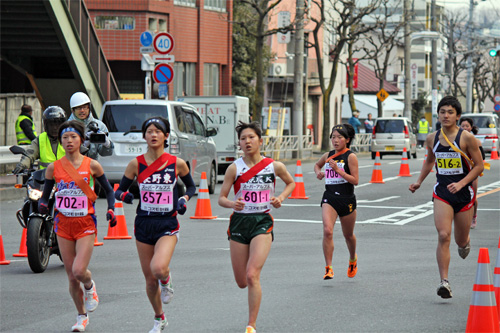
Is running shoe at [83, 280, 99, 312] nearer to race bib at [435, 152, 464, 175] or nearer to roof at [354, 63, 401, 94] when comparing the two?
race bib at [435, 152, 464, 175]

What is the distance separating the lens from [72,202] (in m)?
8.00

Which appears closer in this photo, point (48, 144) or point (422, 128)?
point (48, 144)

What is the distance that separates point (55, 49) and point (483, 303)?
19895 millimetres

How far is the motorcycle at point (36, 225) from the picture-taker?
10.4 m

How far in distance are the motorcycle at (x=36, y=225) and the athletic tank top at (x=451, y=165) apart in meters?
4.02

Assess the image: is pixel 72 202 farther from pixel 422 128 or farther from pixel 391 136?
pixel 422 128

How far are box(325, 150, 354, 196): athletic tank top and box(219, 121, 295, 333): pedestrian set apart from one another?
2729mm

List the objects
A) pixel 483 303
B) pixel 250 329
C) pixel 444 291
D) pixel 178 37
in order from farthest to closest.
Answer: pixel 178 37
pixel 444 291
pixel 250 329
pixel 483 303

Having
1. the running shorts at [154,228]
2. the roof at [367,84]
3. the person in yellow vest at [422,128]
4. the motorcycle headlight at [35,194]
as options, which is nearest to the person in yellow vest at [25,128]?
the motorcycle headlight at [35,194]

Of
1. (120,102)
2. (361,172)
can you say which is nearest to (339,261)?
(120,102)

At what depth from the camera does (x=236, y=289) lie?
31.0 ft

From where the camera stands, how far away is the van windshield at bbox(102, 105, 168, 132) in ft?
65.1

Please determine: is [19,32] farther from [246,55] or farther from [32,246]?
[246,55]

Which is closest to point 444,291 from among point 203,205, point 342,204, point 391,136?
point 342,204
